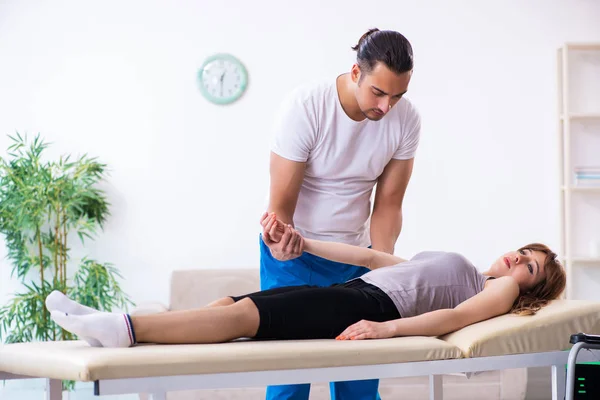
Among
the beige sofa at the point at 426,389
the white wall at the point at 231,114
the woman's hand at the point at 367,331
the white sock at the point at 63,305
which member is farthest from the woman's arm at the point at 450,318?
the white wall at the point at 231,114

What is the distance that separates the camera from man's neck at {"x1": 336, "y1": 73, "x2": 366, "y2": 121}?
6.70 ft

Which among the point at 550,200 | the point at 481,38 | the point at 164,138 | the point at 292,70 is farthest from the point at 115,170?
the point at 550,200

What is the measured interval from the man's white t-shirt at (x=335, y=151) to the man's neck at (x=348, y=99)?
1 cm

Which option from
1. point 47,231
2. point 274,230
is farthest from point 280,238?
point 47,231

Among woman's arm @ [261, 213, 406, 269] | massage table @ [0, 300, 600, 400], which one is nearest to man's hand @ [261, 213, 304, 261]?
woman's arm @ [261, 213, 406, 269]

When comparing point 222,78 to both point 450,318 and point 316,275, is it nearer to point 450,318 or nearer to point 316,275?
point 316,275

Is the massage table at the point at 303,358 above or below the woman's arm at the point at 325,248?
below

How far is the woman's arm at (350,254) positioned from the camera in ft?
6.60

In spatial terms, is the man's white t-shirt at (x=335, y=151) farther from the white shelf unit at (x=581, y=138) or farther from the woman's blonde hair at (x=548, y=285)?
the white shelf unit at (x=581, y=138)

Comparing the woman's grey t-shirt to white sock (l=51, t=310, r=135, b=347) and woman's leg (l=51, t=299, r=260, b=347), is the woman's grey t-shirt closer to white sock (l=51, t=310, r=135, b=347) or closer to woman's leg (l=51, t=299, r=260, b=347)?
woman's leg (l=51, t=299, r=260, b=347)

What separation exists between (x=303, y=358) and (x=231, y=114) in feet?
9.57

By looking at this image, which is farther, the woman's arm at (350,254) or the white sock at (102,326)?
the woman's arm at (350,254)

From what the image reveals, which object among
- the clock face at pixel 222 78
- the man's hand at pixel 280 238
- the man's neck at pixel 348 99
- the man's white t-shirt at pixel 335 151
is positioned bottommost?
the man's hand at pixel 280 238

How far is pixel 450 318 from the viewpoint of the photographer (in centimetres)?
184
